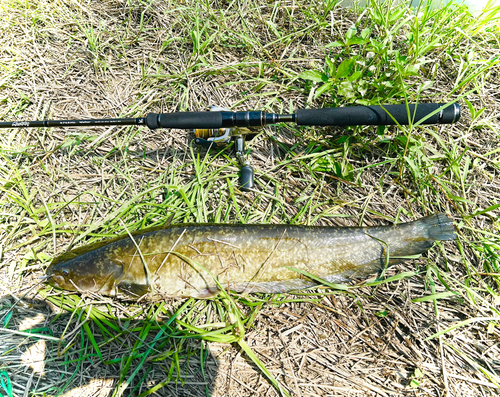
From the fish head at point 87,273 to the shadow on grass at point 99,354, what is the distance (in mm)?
173

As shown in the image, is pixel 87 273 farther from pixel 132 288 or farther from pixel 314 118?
pixel 314 118

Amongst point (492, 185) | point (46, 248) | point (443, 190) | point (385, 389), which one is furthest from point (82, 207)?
point (492, 185)

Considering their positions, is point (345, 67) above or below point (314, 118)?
above

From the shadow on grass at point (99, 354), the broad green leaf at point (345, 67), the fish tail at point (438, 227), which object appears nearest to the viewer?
the shadow on grass at point (99, 354)

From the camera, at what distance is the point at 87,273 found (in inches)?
90.0

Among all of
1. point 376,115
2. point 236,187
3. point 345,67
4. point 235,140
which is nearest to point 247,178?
point 236,187

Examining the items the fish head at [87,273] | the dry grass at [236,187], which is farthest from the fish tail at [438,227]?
the fish head at [87,273]

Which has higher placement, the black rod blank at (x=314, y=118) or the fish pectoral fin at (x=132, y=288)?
the black rod blank at (x=314, y=118)

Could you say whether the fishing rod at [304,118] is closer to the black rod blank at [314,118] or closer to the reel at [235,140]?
the black rod blank at [314,118]

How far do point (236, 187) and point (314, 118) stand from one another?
96cm

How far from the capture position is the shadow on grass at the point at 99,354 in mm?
2195

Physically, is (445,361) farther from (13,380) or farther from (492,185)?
(13,380)

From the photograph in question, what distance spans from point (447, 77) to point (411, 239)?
6.35 feet

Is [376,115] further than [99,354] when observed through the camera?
Yes
